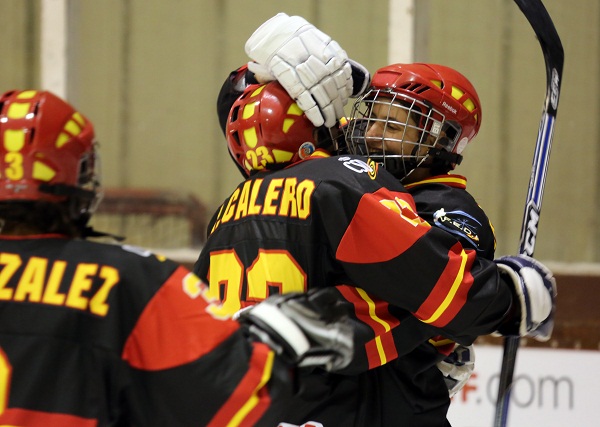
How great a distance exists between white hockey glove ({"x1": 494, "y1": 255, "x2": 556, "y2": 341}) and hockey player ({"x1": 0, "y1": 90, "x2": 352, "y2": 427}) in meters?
0.62

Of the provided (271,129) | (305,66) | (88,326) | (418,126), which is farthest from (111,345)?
(418,126)

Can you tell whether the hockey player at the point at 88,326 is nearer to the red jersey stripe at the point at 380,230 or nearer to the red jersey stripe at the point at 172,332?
the red jersey stripe at the point at 172,332

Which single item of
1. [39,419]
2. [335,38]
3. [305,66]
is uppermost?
[335,38]

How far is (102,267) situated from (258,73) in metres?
0.90

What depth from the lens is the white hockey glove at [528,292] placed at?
6.27 ft

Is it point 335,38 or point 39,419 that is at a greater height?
point 335,38

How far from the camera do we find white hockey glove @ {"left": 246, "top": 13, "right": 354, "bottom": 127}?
6.60 ft

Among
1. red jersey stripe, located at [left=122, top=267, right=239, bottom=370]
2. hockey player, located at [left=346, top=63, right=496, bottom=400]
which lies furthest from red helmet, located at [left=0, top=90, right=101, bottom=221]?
hockey player, located at [left=346, top=63, right=496, bottom=400]

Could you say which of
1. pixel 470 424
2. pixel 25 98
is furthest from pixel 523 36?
pixel 25 98

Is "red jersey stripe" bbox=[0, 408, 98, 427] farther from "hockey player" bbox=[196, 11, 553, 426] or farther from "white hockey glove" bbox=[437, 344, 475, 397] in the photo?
"white hockey glove" bbox=[437, 344, 475, 397]

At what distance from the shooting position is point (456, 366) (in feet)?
6.91

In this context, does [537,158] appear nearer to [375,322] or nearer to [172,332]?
[375,322]

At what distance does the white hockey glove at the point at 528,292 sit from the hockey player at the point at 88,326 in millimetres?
618

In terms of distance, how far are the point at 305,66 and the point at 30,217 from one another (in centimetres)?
83
